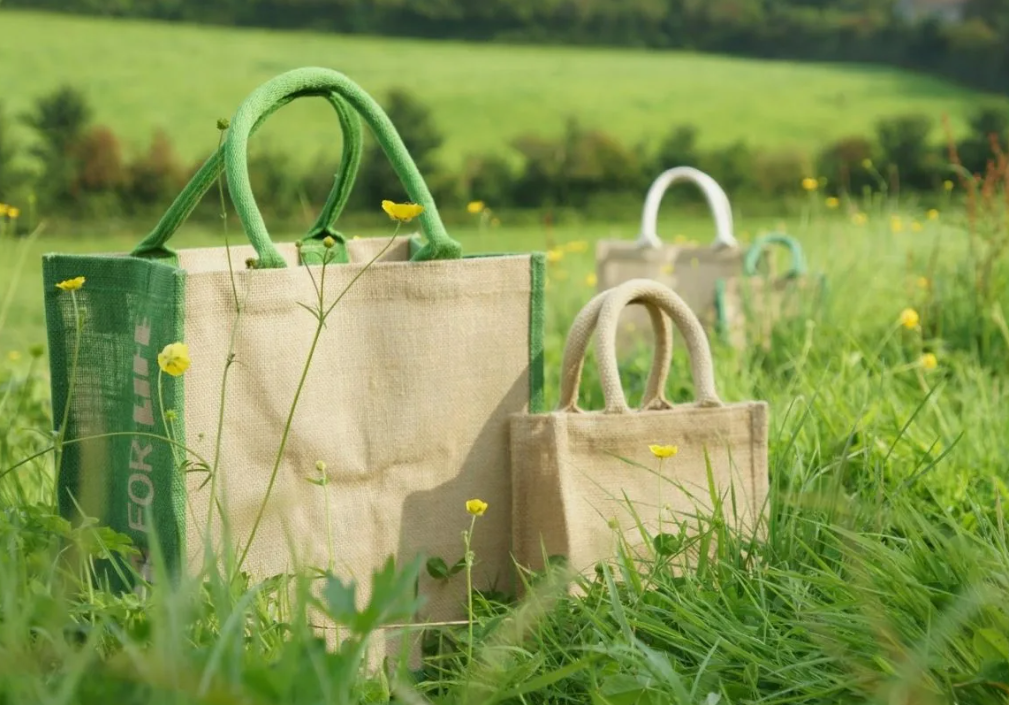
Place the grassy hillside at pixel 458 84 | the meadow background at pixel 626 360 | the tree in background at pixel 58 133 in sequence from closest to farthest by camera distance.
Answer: the meadow background at pixel 626 360 < the tree in background at pixel 58 133 < the grassy hillside at pixel 458 84

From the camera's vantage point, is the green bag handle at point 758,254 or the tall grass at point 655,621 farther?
the green bag handle at point 758,254

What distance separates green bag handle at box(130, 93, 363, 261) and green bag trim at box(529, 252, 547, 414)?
343 millimetres

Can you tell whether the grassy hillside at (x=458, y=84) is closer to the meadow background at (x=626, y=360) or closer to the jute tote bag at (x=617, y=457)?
the meadow background at (x=626, y=360)

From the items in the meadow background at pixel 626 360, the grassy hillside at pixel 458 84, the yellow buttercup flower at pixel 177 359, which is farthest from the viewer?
the grassy hillside at pixel 458 84

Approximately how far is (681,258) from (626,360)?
0.57 metres

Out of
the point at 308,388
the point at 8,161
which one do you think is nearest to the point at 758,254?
the point at 308,388

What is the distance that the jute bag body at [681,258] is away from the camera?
332 centimetres

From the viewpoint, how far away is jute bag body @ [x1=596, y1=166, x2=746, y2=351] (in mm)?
3324

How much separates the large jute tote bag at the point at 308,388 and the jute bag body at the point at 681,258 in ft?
5.12

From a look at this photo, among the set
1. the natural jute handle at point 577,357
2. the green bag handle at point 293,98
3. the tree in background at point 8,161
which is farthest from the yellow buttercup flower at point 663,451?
the tree in background at point 8,161

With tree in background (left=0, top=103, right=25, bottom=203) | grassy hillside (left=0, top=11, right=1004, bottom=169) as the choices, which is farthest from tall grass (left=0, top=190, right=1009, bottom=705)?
grassy hillside (left=0, top=11, right=1004, bottom=169)

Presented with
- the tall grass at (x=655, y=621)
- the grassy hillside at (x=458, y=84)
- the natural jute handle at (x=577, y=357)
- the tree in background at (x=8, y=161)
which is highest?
the grassy hillside at (x=458, y=84)

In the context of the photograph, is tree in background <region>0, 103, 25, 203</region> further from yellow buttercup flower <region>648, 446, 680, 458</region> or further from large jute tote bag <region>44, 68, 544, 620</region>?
yellow buttercup flower <region>648, 446, 680, 458</region>

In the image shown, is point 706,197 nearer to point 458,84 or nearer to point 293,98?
point 293,98
